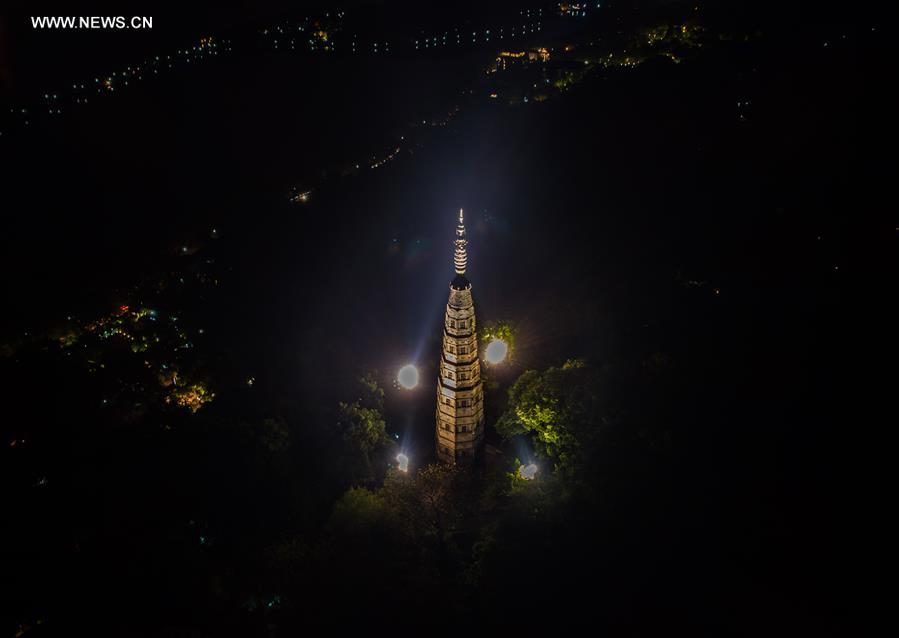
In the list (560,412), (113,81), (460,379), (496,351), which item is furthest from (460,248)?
(113,81)

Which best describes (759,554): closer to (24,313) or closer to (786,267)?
(786,267)

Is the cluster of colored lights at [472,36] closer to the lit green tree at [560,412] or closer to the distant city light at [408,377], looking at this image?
the distant city light at [408,377]

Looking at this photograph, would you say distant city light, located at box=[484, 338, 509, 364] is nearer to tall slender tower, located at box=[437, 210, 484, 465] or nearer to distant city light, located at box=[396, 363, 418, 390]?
distant city light, located at box=[396, 363, 418, 390]

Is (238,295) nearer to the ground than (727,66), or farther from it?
nearer to the ground

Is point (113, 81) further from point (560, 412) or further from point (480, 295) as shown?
point (560, 412)

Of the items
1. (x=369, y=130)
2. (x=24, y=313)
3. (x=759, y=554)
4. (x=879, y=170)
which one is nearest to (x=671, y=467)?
(x=759, y=554)

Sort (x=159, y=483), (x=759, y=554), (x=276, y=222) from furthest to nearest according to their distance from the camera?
(x=276, y=222) → (x=159, y=483) → (x=759, y=554)

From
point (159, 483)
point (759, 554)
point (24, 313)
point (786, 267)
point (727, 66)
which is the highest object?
point (727, 66)
